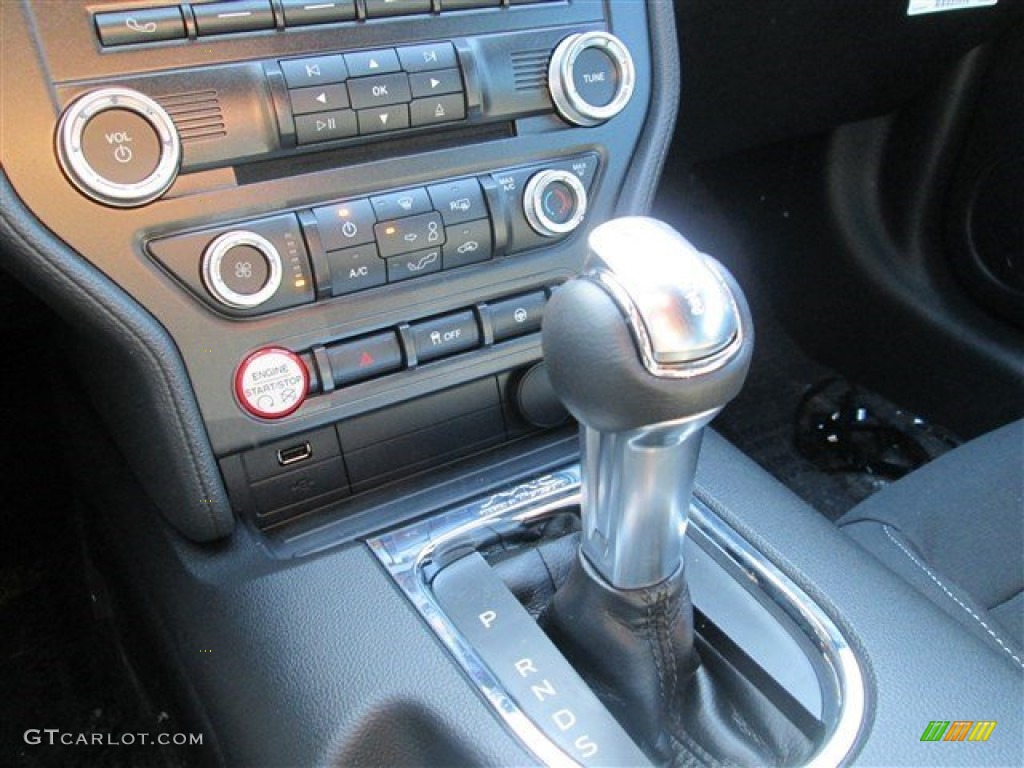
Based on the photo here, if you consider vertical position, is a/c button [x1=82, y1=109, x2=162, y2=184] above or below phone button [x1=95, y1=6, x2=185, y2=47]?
below

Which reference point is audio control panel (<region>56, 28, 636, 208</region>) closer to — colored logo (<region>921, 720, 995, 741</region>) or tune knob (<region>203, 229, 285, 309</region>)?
tune knob (<region>203, 229, 285, 309</region>)

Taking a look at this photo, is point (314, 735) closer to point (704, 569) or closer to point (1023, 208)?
point (704, 569)

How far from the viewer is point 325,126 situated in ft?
2.13

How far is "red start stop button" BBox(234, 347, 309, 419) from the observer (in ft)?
2.21

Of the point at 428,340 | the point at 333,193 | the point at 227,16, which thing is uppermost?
the point at 227,16

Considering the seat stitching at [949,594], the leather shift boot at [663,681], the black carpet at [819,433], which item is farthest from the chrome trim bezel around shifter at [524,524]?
the black carpet at [819,433]

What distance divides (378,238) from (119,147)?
0.17 meters

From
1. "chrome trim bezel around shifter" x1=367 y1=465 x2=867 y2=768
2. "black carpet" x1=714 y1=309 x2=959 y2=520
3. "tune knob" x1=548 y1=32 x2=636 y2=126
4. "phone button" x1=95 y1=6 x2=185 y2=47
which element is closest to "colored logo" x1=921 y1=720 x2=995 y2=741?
"chrome trim bezel around shifter" x1=367 y1=465 x2=867 y2=768

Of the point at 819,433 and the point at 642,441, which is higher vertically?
the point at 642,441

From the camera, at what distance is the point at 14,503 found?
4.48 feet

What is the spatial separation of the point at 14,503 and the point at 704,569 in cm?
107

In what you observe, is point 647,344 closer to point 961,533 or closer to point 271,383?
point 271,383

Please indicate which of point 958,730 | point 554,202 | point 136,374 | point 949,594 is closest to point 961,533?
point 949,594

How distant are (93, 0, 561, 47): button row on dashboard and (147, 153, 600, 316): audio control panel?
4.7 inches
